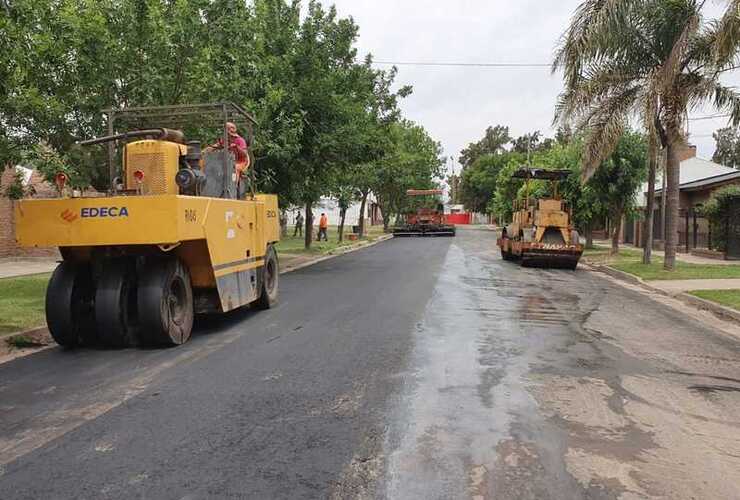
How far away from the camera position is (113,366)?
24.7ft

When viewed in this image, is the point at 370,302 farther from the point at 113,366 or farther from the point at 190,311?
the point at 113,366

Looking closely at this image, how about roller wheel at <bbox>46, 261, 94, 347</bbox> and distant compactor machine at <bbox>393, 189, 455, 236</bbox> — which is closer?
roller wheel at <bbox>46, 261, 94, 347</bbox>

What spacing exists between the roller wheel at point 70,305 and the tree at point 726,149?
7726 cm

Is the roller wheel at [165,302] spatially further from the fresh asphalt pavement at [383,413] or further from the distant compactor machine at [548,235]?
the distant compactor machine at [548,235]

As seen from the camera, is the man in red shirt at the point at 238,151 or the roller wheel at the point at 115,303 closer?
the roller wheel at the point at 115,303

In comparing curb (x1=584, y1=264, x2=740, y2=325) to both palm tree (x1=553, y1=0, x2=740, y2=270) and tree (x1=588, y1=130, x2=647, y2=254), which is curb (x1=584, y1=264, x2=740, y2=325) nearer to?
palm tree (x1=553, y1=0, x2=740, y2=270)

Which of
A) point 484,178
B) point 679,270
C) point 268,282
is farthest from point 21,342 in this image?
point 484,178

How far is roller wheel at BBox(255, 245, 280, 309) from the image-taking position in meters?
11.6

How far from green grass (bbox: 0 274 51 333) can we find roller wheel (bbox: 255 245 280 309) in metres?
3.30

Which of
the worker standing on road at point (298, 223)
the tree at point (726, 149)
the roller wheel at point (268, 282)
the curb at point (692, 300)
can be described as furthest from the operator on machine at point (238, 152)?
the tree at point (726, 149)

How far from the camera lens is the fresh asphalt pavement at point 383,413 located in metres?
4.37

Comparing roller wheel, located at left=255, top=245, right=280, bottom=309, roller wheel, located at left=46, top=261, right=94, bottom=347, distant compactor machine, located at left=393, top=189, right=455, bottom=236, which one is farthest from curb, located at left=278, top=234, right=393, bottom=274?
distant compactor machine, located at left=393, top=189, right=455, bottom=236

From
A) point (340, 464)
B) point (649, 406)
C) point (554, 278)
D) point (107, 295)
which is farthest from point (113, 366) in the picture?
point (554, 278)

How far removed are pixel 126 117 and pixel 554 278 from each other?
Answer: 11.9 m
